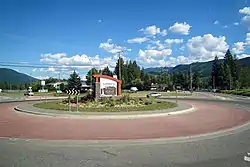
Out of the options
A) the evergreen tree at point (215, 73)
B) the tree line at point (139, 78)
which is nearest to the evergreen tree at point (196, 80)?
the tree line at point (139, 78)

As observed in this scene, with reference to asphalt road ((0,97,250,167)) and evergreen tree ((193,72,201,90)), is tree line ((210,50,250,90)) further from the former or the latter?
asphalt road ((0,97,250,167))

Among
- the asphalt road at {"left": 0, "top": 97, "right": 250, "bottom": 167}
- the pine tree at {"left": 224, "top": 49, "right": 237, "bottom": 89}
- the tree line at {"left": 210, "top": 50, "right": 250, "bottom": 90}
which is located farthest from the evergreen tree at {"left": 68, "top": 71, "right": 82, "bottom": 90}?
the asphalt road at {"left": 0, "top": 97, "right": 250, "bottom": 167}

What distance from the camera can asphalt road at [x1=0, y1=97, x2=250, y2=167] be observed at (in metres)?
7.32

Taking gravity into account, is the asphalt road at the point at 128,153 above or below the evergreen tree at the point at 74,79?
below

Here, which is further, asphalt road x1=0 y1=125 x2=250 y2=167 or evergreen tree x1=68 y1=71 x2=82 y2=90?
evergreen tree x1=68 y1=71 x2=82 y2=90

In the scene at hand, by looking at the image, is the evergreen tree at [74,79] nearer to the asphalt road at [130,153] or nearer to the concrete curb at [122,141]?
the concrete curb at [122,141]

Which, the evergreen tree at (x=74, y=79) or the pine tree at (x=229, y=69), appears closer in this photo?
the pine tree at (x=229, y=69)

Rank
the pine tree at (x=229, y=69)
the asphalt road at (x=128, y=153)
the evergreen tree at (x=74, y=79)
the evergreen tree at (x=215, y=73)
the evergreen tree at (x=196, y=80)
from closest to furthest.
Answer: the asphalt road at (x=128, y=153), the pine tree at (x=229, y=69), the evergreen tree at (x=215, y=73), the evergreen tree at (x=74, y=79), the evergreen tree at (x=196, y=80)

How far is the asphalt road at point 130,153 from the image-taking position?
24.0 feet

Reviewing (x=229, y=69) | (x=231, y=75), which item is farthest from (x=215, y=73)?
(x=229, y=69)

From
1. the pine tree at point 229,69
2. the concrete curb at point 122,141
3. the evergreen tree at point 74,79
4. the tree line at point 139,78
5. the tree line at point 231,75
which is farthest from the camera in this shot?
the tree line at point 139,78

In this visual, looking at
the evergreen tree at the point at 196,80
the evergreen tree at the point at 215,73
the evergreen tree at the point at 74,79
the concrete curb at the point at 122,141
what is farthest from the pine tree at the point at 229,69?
the concrete curb at the point at 122,141

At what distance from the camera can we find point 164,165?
23.4 feet

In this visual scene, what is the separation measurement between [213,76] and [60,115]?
9358 centimetres
